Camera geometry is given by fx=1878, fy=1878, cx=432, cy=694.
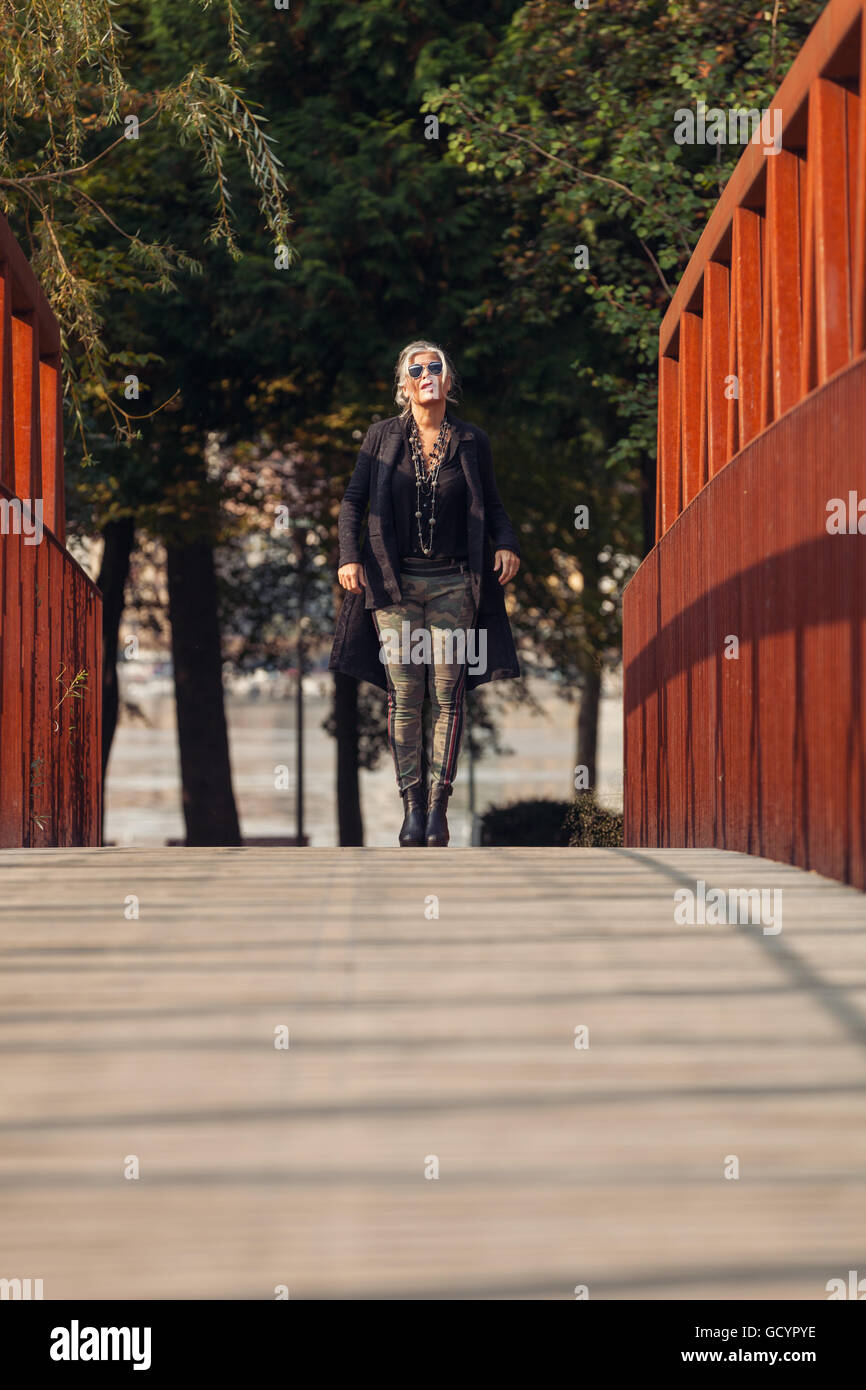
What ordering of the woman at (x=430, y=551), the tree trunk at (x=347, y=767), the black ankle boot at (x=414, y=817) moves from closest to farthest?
the woman at (x=430, y=551), the black ankle boot at (x=414, y=817), the tree trunk at (x=347, y=767)

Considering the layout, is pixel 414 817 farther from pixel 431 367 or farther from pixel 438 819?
pixel 431 367

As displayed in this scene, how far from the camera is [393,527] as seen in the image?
7617 millimetres

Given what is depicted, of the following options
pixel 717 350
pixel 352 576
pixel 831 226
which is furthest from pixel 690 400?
pixel 831 226

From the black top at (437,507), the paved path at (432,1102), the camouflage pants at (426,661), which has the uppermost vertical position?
the black top at (437,507)

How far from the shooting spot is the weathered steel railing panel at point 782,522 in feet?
15.5

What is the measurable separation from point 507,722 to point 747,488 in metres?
71.9

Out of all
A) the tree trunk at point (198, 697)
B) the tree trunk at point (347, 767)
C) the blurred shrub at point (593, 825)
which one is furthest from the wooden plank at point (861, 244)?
the tree trunk at point (347, 767)

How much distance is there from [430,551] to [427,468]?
339 millimetres

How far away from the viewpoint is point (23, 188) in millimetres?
12500

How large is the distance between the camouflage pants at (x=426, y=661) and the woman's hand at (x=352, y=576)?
153 millimetres

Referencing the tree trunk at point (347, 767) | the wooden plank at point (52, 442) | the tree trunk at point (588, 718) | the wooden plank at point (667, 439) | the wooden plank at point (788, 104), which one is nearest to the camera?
the wooden plank at point (788, 104)

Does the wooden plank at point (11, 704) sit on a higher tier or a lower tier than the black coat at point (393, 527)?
lower

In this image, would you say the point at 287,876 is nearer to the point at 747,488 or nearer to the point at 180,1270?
the point at 747,488

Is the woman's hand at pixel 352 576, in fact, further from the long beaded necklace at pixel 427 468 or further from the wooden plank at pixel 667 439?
the wooden plank at pixel 667 439
